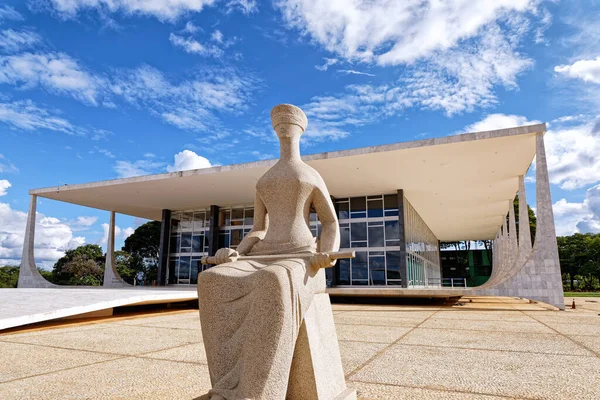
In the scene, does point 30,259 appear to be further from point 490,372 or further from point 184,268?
point 490,372

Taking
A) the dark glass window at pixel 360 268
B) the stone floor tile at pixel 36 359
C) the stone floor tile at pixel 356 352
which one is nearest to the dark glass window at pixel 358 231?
the dark glass window at pixel 360 268

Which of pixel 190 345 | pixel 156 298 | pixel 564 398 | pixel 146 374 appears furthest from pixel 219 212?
pixel 564 398

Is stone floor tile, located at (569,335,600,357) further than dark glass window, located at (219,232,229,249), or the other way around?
dark glass window, located at (219,232,229,249)

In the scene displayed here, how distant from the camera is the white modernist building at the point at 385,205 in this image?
14.4 meters

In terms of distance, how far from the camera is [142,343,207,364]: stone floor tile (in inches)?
211

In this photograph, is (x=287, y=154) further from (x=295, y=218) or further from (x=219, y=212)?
(x=219, y=212)

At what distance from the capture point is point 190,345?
6.50 meters

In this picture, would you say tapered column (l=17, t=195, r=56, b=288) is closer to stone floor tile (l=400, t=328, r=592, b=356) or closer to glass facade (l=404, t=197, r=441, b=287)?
glass facade (l=404, t=197, r=441, b=287)

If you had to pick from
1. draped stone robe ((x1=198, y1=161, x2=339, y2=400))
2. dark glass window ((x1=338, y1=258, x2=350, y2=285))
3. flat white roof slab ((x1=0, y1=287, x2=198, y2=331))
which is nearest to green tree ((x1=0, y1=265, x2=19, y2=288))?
dark glass window ((x1=338, y1=258, x2=350, y2=285))

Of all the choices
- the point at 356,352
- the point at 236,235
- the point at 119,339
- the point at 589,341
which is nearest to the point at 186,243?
the point at 236,235

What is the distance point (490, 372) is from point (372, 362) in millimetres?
1390

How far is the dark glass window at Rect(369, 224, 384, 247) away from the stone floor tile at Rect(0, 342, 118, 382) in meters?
17.7

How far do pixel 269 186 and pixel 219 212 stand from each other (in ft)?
76.6

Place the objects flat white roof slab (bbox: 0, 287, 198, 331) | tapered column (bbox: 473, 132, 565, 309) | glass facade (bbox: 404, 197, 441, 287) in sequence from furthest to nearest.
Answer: glass facade (bbox: 404, 197, 441, 287), tapered column (bbox: 473, 132, 565, 309), flat white roof slab (bbox: 0, 287, 198, 331)
